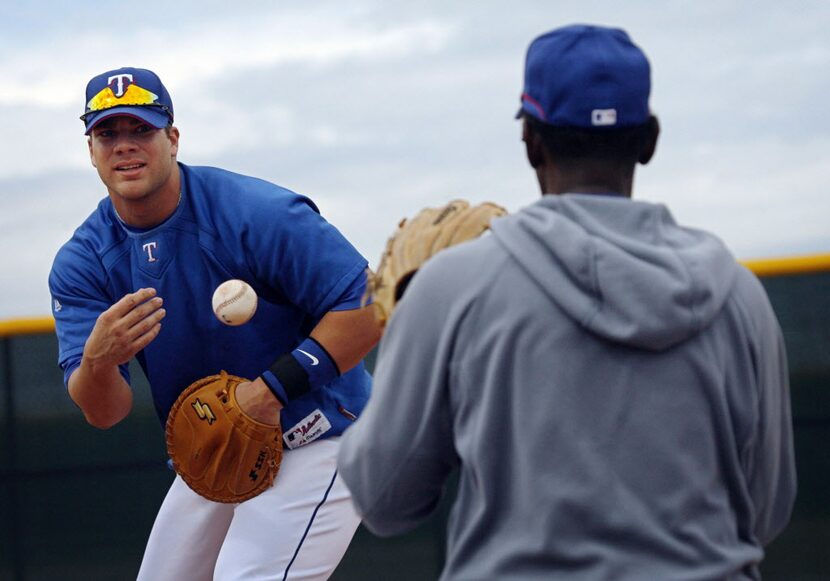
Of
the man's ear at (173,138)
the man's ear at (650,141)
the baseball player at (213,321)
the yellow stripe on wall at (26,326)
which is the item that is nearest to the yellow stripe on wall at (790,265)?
the baseball player at (213,321)

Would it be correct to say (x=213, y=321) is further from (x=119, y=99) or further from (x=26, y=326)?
(x=26, y=326)

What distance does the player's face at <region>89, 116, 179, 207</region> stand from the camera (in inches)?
154

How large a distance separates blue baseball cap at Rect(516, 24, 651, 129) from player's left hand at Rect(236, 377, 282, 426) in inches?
78.5

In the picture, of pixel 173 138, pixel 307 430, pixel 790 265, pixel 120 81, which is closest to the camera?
pixel 307 430

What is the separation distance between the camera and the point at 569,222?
1807 millimetres

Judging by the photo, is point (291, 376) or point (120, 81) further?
point (120, 81)

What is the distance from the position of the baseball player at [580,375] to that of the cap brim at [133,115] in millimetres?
2289

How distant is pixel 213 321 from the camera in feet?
12.9

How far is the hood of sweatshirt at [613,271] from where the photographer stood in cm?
175

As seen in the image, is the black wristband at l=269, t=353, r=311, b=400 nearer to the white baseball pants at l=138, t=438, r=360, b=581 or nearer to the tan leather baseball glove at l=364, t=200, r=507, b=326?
the white baseball pants at l=138, t=438, r=360, b=581

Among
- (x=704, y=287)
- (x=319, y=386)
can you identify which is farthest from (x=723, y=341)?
(x=319, y=386)

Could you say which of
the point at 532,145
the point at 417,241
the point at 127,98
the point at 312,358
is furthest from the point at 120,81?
the point at 532,145

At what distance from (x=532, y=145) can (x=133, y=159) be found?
2297 mm

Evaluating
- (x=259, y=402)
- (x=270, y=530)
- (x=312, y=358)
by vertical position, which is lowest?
(x=270, y=530)
